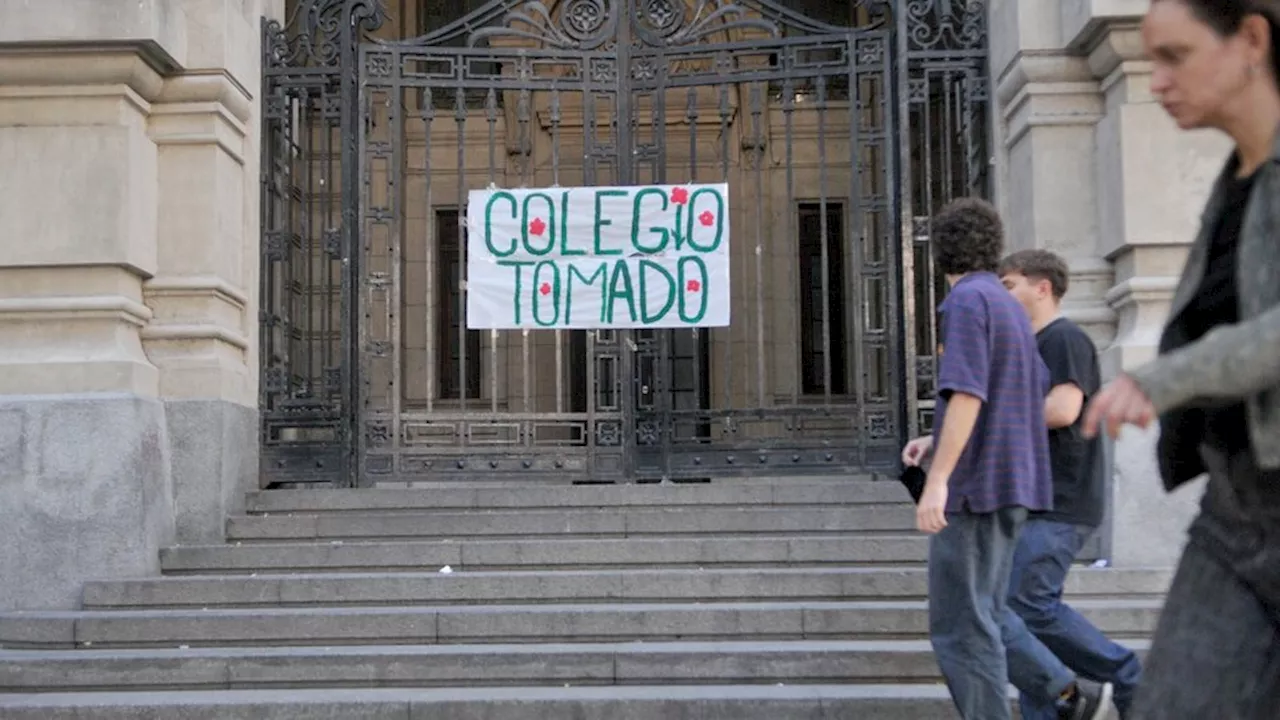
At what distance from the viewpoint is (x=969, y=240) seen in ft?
16.8

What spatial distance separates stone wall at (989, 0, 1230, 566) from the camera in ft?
26.3

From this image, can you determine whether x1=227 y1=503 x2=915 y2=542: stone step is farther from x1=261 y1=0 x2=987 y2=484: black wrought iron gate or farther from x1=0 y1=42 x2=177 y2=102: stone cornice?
x1=0 y1=42 x2=177 y2=102: stone cornice

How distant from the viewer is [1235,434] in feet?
8.84

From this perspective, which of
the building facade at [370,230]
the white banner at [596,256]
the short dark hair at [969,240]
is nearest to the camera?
the short dark hair at [969,240]

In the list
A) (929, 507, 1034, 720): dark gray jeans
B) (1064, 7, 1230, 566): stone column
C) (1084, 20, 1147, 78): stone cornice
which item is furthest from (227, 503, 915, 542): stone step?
(929, 507, 1034, 720): dark gray jeans

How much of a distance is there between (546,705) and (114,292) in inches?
147

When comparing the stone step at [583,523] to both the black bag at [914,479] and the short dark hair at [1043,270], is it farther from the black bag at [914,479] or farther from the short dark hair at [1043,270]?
the black bag at [914,479]

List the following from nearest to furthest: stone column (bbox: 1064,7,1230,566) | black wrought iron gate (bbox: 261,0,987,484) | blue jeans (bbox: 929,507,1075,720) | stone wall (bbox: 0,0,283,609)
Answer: blue jeans (bbox: 929,507,1075,720), stone column (bbox: 1064,7,1230,566), stone wall (bbox: 0,0,283,609), black wrought iron gate (bbox: 261,0,987,484)

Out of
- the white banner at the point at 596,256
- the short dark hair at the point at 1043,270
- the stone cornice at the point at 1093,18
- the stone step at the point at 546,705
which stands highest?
the stone cornice at the point at 1093,18

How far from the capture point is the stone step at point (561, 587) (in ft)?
25.1

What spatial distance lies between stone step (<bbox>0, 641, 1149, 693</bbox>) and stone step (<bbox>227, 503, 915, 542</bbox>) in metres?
1.46

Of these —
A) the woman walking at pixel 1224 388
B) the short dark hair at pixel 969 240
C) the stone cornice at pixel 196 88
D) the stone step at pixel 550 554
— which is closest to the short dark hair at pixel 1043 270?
the short dark hair at pixel 969 240

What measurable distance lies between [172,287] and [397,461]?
1892 millimetres

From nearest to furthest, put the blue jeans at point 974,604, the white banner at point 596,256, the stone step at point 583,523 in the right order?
the blue jeans at point 974,604 → the stone step at point 583,523 → the white banner at point 596,256
